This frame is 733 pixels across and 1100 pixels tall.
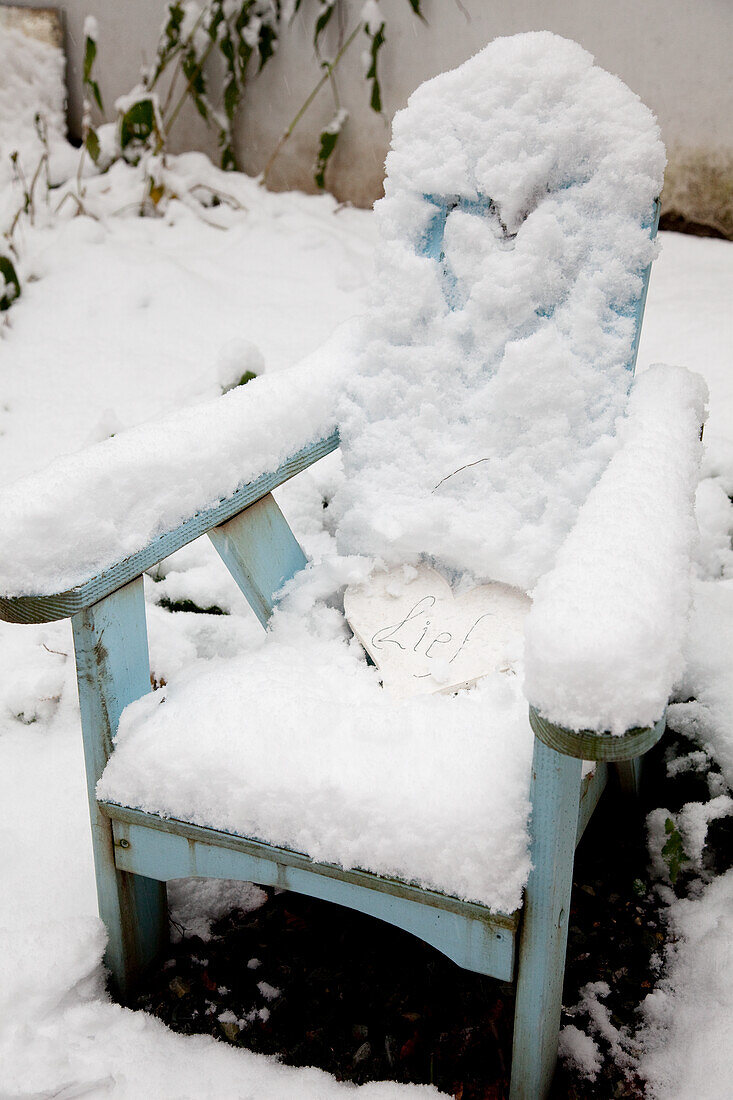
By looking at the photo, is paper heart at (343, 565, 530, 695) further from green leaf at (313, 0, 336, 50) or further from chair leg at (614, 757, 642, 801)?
green leaf at (313, 0, 336, 50)

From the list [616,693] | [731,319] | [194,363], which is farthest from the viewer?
[194,363]

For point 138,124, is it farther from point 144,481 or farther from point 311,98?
point 144,481

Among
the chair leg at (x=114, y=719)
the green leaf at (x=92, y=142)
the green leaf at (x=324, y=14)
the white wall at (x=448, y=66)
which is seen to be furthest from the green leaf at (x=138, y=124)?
the chair leg at (x=114, y=719)

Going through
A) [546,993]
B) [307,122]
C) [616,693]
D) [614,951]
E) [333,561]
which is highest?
[307,122]

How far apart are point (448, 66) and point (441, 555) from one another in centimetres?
243

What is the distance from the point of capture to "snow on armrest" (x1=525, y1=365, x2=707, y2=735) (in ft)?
2.30

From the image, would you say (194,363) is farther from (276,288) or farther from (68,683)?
(68,683)

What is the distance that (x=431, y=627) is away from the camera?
50.7 inches

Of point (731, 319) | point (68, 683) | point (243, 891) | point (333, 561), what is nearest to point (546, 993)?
point (243, 891)

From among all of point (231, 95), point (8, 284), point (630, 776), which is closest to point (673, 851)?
point (630, 776)

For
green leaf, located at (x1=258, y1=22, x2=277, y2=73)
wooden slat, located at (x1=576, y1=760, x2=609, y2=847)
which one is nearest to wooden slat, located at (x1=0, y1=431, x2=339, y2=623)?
wooden slat, located at (x1=576, y1=760, x2=609, y2=847)

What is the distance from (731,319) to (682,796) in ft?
5.49

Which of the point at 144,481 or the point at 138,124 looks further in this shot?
the point at 138,124

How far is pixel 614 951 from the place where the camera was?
126 centimetres
